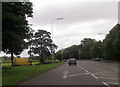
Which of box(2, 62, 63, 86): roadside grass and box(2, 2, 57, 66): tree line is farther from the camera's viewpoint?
box(2, 2, 57, 66): tree line

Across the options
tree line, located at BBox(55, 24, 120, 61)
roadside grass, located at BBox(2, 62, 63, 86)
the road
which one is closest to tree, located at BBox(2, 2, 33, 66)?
roadside grass, located at BBox(2, 62, 63, 86)

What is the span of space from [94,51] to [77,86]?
113109mm

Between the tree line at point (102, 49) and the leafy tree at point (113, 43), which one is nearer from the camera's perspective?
the leafy tree at point (113, 43)

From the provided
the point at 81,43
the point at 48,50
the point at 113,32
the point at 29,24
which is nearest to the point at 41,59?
the point at 48,50

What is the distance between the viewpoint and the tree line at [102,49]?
6938 cm

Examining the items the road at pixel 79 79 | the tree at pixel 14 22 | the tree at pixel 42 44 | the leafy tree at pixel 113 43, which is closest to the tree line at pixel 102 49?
the leafy tree at pixel 113 43

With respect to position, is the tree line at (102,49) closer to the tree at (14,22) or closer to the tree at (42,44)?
the tree at (42,44)

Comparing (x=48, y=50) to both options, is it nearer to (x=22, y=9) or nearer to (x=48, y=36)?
(x=48, y=36)

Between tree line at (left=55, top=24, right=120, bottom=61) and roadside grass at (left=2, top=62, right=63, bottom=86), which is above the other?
tree line at (left=55, top=24, right=120, bottom=61)

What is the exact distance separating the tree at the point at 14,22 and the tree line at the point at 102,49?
4404 cm

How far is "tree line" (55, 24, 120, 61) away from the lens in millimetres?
69375

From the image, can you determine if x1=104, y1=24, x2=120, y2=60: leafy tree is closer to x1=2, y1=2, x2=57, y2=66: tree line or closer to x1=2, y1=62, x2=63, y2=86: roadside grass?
x1=2, y1=62, x2=63, y2=86: roadside grass

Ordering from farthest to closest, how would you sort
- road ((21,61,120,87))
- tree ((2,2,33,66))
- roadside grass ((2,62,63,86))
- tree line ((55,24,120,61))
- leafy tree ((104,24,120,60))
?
tree line ((55,24,120,61)), leafy tree ((104,24,120,60)), tree ((2,2,33,66)), roadside grass ((2,62,63,86)), road ((21,61,120,87))

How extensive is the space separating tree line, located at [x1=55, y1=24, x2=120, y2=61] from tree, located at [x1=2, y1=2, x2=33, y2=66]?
4404 centimetres
